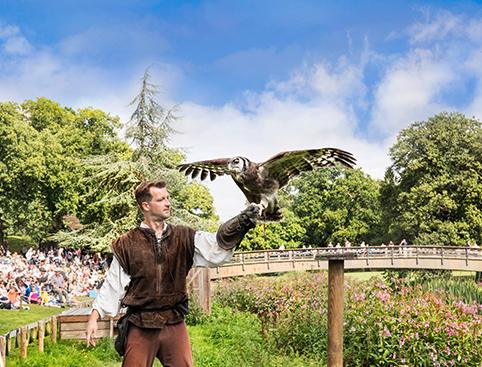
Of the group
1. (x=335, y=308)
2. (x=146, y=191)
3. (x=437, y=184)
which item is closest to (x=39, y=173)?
(x=437, y=184)

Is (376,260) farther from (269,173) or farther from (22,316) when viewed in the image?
(269,173)

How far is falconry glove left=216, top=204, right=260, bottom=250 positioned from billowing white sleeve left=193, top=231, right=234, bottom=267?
58 mm

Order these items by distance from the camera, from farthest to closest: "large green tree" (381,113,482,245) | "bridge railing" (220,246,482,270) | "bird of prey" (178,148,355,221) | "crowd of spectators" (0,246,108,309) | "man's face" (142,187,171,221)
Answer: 1. "large green tree" (381,113,482,245)
2. "bridge railing" (220,246,482,270)
3. "crowd of spectators" (0,246,108,309)
4. "man's face" (142,187,171,221)
5. "bird of prey" (178,148,355,221)

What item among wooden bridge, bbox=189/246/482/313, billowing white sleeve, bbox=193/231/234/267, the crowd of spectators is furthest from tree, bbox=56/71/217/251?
billowing white sleeve, bbox=193/231/234/267

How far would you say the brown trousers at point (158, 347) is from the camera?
11.6 ft

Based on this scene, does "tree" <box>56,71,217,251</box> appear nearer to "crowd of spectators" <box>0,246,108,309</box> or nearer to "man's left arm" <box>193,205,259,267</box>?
"crowd of spectators" <box>0,246,108,309</box>

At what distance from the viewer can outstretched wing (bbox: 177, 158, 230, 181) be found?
3746mm

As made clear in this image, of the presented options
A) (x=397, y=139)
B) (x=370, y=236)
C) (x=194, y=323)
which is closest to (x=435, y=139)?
(x=397, y=139)

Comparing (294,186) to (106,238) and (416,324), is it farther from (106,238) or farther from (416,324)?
(416,324)

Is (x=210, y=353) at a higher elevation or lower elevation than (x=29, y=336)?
lower

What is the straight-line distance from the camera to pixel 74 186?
3353 cm

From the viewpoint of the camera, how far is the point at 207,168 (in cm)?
397

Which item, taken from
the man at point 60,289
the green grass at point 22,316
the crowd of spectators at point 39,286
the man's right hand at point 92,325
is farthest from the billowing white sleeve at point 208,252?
the man at point 60,289

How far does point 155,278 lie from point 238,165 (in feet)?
3.04
